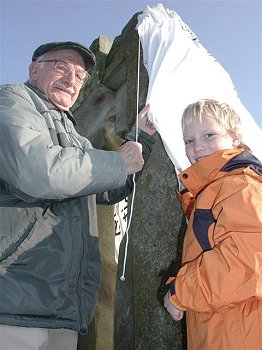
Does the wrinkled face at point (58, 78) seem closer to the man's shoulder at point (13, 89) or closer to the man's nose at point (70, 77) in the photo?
the man's nose at point (70, 77)

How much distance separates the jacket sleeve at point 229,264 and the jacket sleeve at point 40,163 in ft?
2.10

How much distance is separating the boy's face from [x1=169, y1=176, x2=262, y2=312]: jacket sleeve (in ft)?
1.31

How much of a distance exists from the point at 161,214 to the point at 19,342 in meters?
1.51

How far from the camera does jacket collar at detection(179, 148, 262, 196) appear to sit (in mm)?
1789

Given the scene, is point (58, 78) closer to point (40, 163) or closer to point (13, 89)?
point (13, 89)

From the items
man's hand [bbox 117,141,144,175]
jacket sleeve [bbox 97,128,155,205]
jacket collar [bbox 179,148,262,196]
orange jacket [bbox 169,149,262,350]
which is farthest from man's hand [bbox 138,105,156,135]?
Result: orange jacket [bbox 169,149,262,350]

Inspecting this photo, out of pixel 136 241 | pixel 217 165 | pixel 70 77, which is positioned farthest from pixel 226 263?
pixel 70 77

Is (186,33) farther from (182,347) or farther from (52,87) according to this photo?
(182,347)

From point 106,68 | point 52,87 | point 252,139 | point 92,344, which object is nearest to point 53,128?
point 52,87

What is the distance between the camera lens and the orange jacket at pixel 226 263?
1.54m

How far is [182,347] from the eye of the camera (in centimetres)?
258

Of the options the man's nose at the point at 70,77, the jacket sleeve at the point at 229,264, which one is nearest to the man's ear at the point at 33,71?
the man's nose at the point at 70,77

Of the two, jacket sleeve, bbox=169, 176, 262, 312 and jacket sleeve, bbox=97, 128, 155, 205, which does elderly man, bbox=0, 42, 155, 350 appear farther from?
jacket sleeve, bbox=169, 176, 262, 312

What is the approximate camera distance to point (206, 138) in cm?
204
